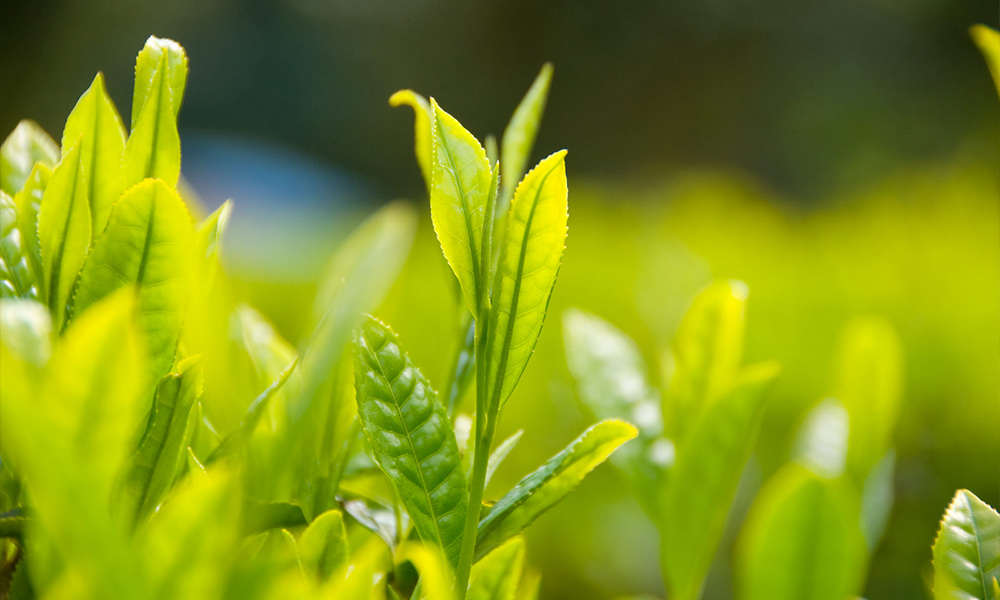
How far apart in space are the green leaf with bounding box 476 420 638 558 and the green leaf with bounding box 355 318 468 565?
20 millimetres

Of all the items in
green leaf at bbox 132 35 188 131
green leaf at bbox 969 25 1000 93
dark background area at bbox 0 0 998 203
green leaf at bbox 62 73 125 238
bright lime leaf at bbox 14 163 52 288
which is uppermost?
dark background area at bbox 0 0 998 203

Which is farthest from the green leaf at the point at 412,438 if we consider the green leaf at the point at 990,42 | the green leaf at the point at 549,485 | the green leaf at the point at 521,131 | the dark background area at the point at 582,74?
the dark background area at the point at 582,74

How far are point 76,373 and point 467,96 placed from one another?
8691 mm

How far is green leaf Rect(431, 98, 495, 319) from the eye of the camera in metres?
0.38

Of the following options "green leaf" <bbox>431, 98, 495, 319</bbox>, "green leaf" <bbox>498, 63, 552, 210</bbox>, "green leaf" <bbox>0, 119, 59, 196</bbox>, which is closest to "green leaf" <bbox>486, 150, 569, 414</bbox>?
"green leaf" <bbox>431, 98, 495, 319</bbox>

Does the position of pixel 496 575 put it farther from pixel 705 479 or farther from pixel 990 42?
pixel 990 42

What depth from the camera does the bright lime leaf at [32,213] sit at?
0.43m

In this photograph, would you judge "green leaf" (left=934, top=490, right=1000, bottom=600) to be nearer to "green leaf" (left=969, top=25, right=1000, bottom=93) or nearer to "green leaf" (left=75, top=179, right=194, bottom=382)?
"green leaf" (left=969, top=25, right=1000, bottom=93)

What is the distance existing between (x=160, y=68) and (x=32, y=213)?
0.37ft

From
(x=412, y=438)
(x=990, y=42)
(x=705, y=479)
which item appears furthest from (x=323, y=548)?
(x=990, y=42)

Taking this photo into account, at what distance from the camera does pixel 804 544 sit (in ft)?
1.75

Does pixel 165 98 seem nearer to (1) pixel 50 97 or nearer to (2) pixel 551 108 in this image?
(2) pixel 551 108

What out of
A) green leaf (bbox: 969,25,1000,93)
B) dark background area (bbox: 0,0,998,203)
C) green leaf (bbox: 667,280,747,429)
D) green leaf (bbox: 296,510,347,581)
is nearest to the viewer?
green leaf (bbox: 296,510,347,581)

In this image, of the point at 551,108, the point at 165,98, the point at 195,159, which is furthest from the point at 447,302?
the point at 195,159
